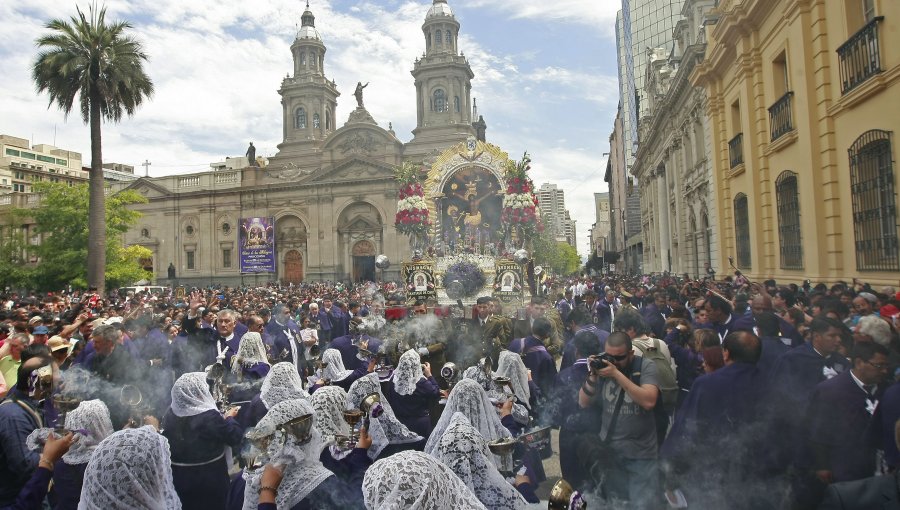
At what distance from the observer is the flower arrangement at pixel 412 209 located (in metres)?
24.4

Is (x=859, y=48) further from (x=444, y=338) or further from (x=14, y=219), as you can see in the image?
(x=14, y=219)

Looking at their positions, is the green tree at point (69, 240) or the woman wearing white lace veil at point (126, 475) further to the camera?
the green tree at point (69, 240)

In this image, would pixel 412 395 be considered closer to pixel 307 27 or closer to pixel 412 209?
pixel 412 209

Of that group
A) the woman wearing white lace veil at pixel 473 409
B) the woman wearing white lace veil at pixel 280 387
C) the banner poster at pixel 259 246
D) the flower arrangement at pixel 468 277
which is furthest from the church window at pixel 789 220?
the banner poster at pixel 259 246

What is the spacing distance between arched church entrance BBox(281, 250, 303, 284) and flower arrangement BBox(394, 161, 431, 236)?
88.4 feet

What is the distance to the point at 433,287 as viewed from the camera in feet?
71.6

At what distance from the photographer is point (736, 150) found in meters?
16.8

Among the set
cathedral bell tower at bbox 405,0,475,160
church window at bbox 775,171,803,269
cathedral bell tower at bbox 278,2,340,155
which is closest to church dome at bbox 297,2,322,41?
cathedral bell tower at bbox 278,2,340,155

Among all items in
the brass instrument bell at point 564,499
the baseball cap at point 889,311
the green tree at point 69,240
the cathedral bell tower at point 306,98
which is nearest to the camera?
the brass instrument bell at point 564,499

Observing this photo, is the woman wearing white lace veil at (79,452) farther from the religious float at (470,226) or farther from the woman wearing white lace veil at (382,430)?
the religious float at (470,226)

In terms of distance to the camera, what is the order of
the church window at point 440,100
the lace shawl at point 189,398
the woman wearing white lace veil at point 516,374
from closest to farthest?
the lace shawl at point 189,398 → the woman wearing white lace veil at point 516,374 → the church window at point 440,100

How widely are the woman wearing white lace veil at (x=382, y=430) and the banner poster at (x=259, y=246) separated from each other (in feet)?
154

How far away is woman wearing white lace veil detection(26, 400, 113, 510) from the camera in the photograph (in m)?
3.60

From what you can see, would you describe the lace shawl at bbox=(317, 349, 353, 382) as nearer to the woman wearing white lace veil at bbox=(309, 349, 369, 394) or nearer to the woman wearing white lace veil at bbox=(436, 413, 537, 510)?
the woman wearing white lace veil at bbox=(309, 349, 369, 394)
